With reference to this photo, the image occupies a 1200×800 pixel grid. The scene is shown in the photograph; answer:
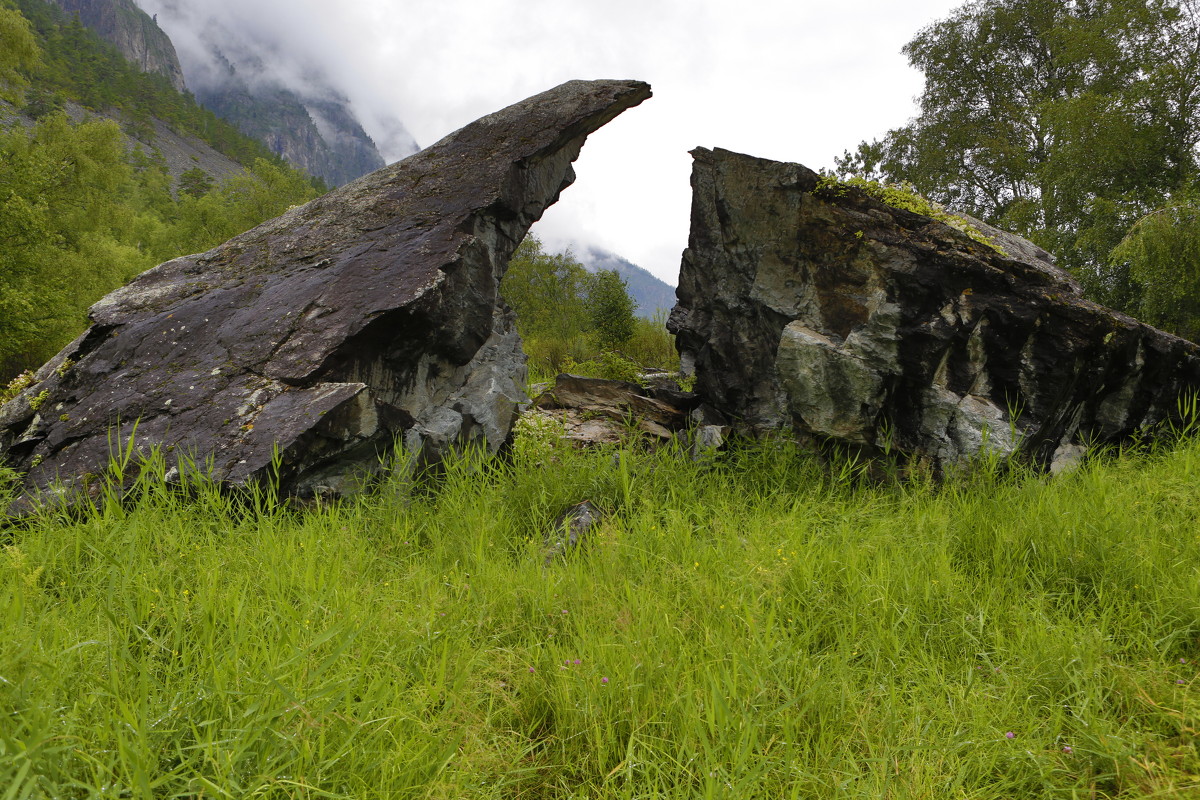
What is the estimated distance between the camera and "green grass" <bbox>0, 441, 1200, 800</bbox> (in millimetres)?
1728

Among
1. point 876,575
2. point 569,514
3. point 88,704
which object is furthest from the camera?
point 569,514

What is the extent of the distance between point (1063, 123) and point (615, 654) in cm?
1957

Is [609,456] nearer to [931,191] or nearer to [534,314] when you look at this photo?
[534,314]

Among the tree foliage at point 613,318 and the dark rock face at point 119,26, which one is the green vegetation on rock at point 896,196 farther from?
the dark rock face at point 119,26

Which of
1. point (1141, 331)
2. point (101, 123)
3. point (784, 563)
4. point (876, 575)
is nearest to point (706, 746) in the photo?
point (784, 563)

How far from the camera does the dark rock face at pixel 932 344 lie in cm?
471

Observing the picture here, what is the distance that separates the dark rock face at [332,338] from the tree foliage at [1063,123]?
11.5 m

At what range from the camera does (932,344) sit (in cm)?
489

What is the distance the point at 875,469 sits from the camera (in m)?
4.98

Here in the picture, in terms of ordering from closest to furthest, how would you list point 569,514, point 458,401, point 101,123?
1. point 569,514
2. point 458,401
3. point 101,123

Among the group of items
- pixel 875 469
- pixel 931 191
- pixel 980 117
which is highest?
pixel 980 117

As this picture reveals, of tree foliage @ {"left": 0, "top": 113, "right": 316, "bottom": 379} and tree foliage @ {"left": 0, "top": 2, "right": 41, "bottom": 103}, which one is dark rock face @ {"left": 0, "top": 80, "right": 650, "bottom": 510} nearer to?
tree foliage @ {"left": 0, "top": 113, "right": 316, "bottom": 379}

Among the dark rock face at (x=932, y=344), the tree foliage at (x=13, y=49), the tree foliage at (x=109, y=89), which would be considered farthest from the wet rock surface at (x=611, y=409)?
the tree foliage at (x=109, y=89)

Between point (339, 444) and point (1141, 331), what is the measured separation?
6.62 meters
